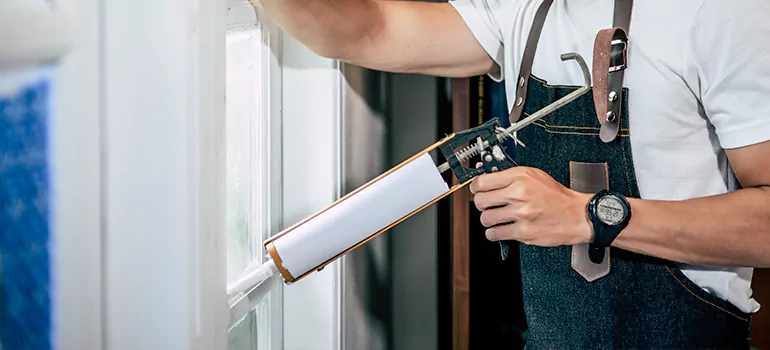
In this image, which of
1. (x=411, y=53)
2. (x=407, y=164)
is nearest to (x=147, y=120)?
(x=407, y=164)

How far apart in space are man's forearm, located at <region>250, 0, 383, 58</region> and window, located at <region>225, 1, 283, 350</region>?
63mm

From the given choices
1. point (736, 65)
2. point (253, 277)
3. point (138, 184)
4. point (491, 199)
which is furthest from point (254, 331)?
point (736, 65)

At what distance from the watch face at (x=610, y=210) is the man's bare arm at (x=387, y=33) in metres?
0.43

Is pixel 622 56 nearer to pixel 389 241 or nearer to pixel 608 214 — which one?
pixel 608 214

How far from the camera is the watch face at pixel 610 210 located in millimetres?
972

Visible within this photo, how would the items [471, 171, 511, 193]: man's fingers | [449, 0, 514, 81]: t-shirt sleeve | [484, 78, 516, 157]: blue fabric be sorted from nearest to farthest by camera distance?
1. [471, 171, 511, 193]: man's fingers
2. [449, 0, 514, 81]: t-shirt sleeve
3. [484, 78, 516, 157]: blue fabric

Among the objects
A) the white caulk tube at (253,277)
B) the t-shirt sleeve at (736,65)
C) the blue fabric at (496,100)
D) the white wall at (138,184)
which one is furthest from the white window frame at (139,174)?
the blue fabric at (496,100)

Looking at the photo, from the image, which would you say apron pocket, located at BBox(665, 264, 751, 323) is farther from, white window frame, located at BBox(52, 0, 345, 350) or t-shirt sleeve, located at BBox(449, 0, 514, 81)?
white window frame, located at BBox(52, 0, 345, 350)

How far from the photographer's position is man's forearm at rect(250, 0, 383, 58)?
40.2 inches

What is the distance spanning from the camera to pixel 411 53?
123 cm

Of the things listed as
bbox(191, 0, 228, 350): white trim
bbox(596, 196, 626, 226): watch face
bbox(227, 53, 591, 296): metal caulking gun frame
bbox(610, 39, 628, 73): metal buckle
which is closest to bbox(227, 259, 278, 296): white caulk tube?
bbox(227, 53, 591, 296): metal caulking gun frame

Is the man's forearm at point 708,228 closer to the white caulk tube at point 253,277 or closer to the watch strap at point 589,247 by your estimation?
the watch strap at point 589,247

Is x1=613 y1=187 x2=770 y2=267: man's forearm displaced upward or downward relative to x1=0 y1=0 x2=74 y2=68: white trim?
downward

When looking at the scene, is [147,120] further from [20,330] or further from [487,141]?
[487,141]
